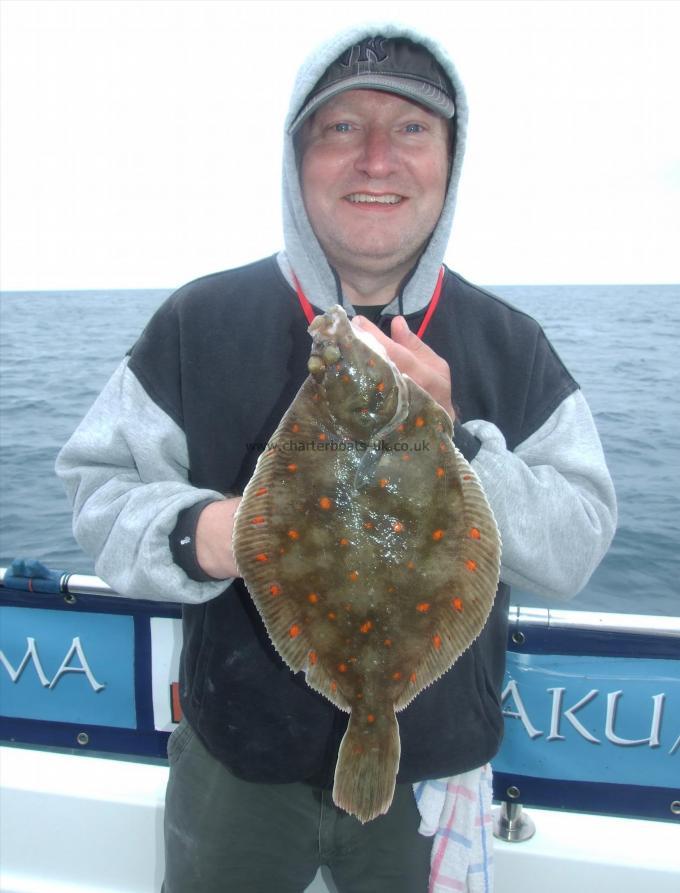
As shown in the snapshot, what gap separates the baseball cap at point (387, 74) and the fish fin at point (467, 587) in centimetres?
107

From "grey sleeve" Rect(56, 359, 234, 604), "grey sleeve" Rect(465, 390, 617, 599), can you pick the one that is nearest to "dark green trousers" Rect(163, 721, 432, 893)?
"grey sleeve" Rect(56, 359, 234, 604)

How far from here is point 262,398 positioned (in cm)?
222

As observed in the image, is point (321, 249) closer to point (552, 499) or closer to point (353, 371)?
point (353, 371)

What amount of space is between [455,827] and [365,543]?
47.7 inches

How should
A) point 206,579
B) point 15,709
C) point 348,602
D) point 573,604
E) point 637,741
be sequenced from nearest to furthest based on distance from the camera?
1. point 348,602
2. point 206,579
3. point 637,741
4. point 15,709
5. point 573,604

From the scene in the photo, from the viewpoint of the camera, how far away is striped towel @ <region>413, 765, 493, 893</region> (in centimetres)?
221

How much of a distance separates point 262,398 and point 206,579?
2.03 ft

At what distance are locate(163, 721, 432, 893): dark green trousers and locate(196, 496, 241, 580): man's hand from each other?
80 cm

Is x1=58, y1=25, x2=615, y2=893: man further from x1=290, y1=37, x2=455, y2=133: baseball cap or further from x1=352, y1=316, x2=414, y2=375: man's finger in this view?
x1=352, y1=316, x2=414, y2=375: man's finger

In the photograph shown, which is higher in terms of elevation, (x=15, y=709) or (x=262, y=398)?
(x=262, y=398)

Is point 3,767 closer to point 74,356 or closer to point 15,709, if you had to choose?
point 15,709

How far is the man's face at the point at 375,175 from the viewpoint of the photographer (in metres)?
2.05

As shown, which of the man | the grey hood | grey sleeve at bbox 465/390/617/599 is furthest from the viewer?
the grey hood

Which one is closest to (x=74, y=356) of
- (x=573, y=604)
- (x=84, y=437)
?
(x=573, y=604)
